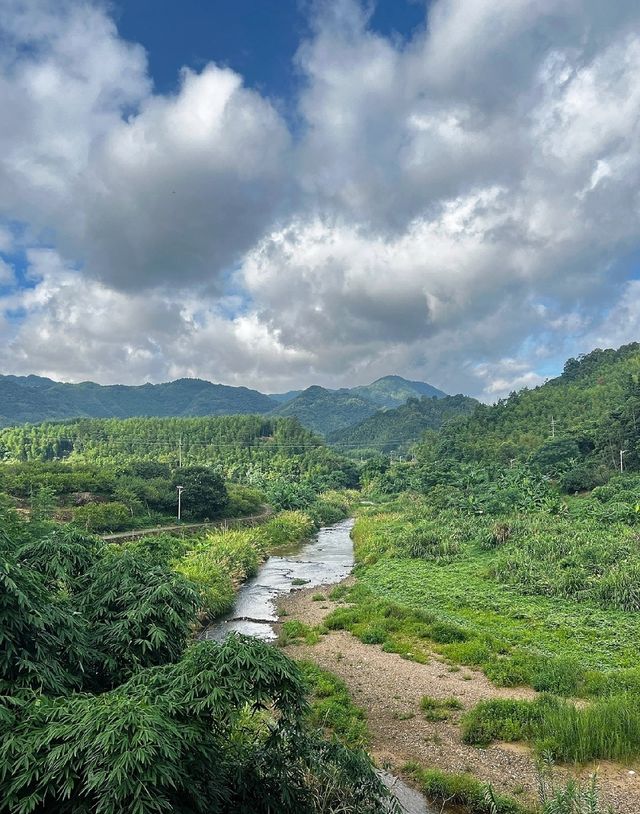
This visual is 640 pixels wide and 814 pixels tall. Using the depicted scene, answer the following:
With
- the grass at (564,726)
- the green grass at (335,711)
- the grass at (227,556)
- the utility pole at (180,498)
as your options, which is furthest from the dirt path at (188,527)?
the grass at (564,726)

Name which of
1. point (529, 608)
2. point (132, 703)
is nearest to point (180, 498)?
point (529, 608)

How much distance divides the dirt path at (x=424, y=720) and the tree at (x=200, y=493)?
37766 mm

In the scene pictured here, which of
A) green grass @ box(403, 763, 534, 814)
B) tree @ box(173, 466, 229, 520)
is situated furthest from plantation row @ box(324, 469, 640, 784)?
tree @ box(173, 466, 229, 520)

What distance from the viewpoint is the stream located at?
13038 millimetres

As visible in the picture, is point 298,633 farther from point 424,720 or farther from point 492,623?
point 424,720

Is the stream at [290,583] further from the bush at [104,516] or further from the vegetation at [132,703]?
the bush at [104,516]

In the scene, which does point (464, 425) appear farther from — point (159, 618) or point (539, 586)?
point (159, 618)

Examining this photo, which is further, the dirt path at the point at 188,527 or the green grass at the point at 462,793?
the dirt path at the point at 188,527

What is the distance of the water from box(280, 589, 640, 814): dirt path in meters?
4.33

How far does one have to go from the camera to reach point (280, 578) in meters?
39.8

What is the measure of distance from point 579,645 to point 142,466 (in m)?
57.6

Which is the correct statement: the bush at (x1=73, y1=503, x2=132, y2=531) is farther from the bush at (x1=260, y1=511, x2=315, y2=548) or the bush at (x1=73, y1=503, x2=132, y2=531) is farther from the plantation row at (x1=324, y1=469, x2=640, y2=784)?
the plantation row at (x1=324, y1=469, x2=640, y2=784)

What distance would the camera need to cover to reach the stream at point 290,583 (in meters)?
13.0

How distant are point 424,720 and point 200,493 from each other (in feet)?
155
